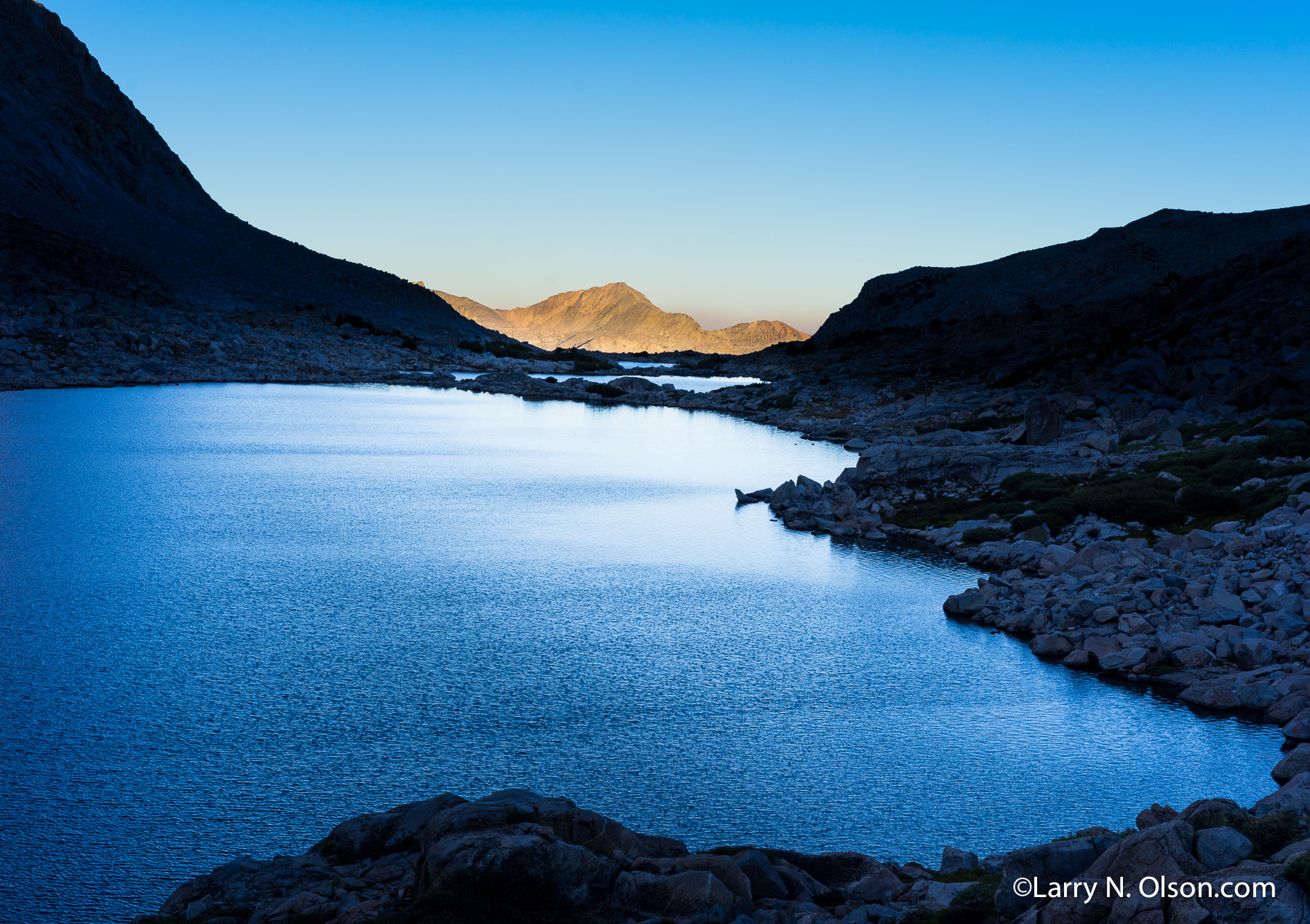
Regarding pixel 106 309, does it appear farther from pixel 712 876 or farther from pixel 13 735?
pixel 712 876

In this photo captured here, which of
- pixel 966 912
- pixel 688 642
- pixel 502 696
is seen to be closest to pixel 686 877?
pixel 966 912

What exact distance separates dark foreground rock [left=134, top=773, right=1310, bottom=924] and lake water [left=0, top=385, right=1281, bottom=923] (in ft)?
6.78

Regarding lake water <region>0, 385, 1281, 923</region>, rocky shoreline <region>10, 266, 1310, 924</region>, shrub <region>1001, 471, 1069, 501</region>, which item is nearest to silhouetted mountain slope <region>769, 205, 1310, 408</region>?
rocky shoreline <region>10, 266, 1310, 924</region>

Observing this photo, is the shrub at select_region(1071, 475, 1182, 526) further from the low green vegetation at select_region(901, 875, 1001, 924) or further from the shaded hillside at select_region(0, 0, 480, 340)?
the shaded hillside at select_region(0, 0, 480, 340)

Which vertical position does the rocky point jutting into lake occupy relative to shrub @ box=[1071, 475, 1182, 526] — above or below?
below

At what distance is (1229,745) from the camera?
19.8 metres

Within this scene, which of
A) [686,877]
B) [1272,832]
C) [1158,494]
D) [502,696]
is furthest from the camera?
[1158,494]

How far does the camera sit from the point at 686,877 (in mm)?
11164

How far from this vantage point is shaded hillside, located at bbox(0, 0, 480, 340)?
120812mm

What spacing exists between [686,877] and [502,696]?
10.8 m

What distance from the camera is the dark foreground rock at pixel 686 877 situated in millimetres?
9438

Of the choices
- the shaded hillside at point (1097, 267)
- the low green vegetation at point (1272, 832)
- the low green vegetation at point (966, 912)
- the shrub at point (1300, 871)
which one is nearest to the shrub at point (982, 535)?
the low green vegetation at point (1272, 832)

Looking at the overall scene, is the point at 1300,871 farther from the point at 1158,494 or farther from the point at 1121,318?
the point at 1121,318

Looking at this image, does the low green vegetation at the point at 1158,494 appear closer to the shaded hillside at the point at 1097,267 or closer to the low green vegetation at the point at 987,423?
the low green vegetation at the point at 987,423
